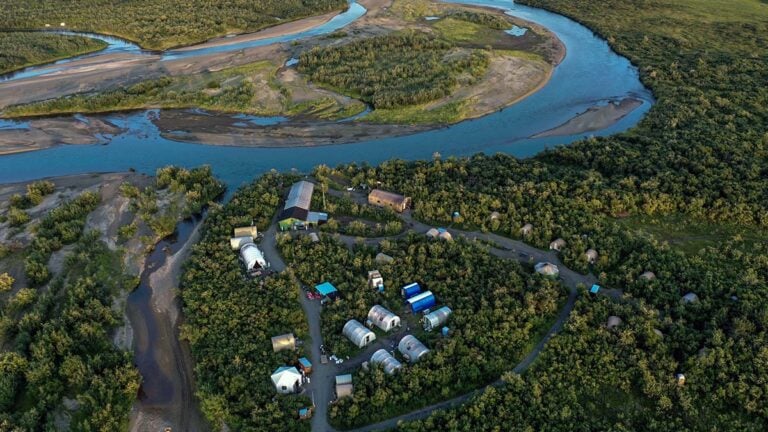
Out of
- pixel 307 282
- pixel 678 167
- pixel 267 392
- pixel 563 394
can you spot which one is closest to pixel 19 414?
pixel 267 392

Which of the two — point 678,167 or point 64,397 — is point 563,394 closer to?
point 64,397

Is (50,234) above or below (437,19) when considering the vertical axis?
below

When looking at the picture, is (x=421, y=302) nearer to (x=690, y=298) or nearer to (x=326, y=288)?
(x=326, y=288)

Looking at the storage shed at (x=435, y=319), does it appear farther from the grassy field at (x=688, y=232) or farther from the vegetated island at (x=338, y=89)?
the vegetated island at (x=338, y=89)

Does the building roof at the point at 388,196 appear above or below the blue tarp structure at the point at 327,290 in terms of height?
above

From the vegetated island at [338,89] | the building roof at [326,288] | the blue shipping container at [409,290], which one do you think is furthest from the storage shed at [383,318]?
the vegetated island at [338,89]

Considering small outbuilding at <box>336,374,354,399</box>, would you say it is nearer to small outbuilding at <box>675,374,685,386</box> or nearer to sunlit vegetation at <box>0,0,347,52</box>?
small outbuilding at <box>675,374,685,386</box>
